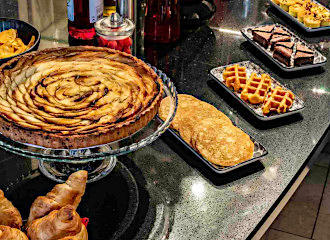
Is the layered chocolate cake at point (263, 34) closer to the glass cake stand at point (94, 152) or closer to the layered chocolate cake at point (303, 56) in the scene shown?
the layered chocolate cake at point (303, 56)

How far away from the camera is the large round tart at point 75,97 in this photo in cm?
95

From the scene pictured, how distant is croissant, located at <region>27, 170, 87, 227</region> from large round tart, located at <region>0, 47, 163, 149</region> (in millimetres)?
88

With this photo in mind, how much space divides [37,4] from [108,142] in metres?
1.12

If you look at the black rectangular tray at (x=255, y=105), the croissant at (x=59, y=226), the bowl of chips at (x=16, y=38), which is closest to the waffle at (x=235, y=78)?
the black rectangular tray at (x=255, y=105)

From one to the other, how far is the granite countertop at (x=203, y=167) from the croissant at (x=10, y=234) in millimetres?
269

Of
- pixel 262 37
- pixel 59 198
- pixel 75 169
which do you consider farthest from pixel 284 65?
pixel 59 198

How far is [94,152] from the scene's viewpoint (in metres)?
1.10

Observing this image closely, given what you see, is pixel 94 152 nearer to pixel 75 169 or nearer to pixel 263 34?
pixel 75 169

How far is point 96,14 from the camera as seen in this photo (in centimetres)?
158

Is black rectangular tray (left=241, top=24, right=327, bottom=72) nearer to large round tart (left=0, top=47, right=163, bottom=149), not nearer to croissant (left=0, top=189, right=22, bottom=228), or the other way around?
large round tart (left=0, top=47, right=163, bottom=149)

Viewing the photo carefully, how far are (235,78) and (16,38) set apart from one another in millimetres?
691

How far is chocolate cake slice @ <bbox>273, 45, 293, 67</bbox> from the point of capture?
5.47ft

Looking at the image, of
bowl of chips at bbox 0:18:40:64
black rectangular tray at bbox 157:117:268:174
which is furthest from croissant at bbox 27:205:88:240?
bowl of chips at bbox 0:18:40:64

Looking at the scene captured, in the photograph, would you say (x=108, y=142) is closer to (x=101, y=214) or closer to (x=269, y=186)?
(x=101, y=214)
